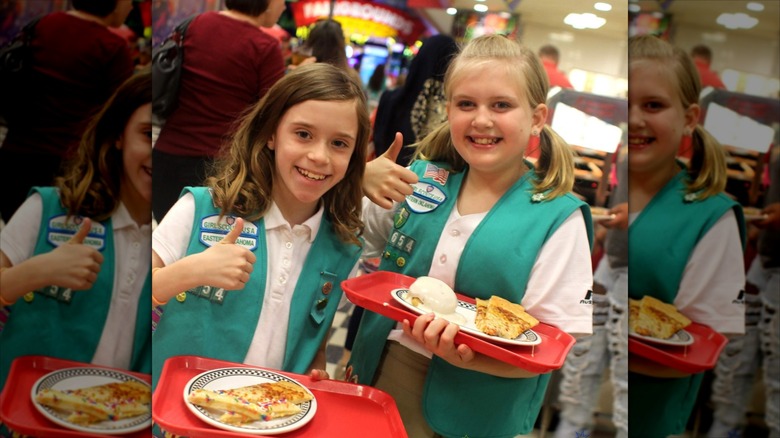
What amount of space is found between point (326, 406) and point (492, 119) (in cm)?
80

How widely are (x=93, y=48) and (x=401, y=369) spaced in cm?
105

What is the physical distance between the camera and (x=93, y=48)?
1.51 metres

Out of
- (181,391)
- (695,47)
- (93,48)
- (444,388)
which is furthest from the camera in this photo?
(695,47)

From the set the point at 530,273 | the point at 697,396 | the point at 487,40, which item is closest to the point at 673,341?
the point at 697,396

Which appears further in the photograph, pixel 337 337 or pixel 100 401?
pixel 337 337

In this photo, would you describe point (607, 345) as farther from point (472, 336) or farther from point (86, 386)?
point (86, 386)

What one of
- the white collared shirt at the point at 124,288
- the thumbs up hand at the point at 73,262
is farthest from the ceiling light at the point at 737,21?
the thumbs up hand at the point at 73,262

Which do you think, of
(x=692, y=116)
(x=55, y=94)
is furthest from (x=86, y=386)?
(x=692, y=116)

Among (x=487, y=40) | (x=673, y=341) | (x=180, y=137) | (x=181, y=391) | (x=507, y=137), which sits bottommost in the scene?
(x=181, y=391)

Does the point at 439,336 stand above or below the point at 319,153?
below

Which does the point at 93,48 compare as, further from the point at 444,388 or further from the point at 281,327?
the point at 444,388

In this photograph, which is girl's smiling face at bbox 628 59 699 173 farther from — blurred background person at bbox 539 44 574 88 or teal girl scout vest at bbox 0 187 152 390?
→ teal girl scout vest at bbox 0 187 152 390

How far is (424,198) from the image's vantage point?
1.76 m

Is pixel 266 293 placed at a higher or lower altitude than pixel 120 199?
lower
